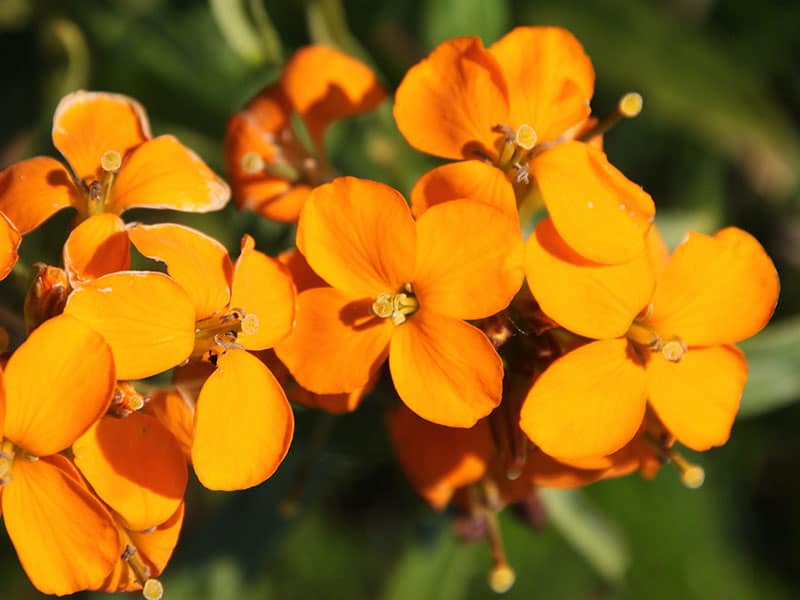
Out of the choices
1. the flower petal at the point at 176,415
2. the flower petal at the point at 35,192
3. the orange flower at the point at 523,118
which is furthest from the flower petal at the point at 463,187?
the flower petal at the point at 35,192

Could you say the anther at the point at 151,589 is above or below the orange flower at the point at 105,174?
below

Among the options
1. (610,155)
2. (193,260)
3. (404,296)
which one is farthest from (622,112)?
(610,155)

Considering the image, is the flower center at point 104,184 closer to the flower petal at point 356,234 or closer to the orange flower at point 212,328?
the orange flower at point 212,328

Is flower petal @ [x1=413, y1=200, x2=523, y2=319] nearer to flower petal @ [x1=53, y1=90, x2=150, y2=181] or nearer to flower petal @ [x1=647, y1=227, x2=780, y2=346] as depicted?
flower petal @ [x1=647, y1=227, x2=780, y2=346]

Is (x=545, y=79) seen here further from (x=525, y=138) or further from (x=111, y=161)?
(x=111, y=161)

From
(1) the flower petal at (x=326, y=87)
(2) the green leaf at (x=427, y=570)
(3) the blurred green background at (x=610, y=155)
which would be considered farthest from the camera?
(2) the green leaf at (x=427, y=570)

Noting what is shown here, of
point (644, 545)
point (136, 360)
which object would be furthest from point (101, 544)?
point (644, 545)

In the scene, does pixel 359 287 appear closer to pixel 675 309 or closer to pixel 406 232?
pixel 406 232
